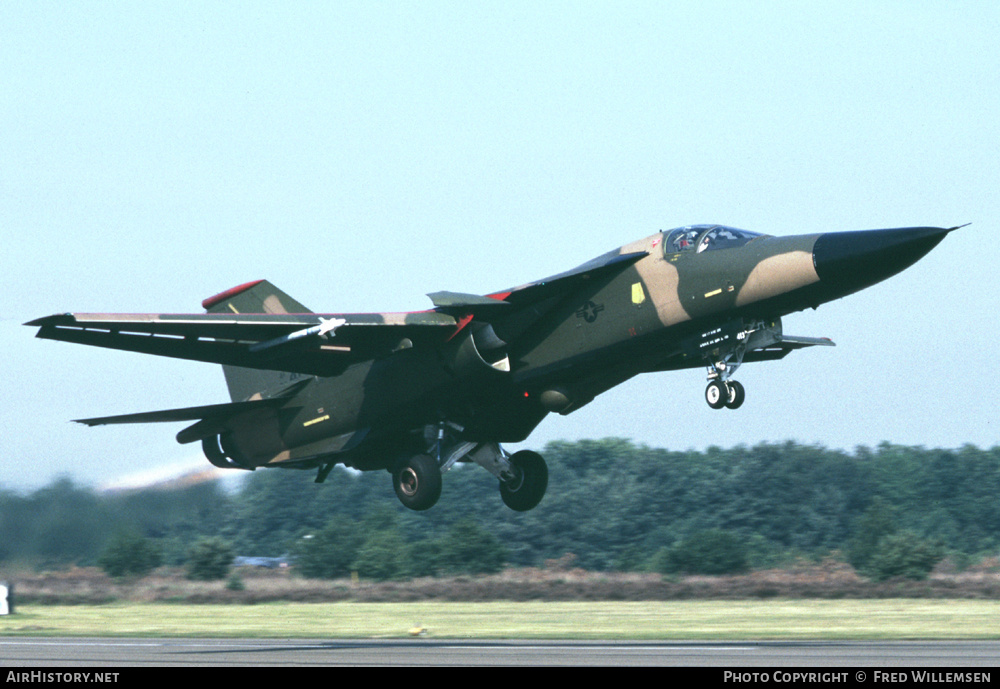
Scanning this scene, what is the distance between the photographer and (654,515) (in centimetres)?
6288

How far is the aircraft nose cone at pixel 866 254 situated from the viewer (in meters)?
18.3

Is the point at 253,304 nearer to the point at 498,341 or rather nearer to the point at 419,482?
the point at 419,482

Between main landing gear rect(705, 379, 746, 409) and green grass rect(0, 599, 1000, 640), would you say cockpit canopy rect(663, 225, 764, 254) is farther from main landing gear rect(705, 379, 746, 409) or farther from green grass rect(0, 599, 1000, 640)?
Answer: green grass rect(0, 599, 1000, 640)

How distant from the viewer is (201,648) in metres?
26.0

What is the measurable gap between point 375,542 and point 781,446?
91.7ft

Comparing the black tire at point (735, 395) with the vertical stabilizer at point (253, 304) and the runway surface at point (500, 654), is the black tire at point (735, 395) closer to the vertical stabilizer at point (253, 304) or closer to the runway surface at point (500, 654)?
the runway surface at point (500, 654)

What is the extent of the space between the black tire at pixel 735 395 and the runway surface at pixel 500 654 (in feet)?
14.4

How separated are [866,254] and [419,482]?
1015 cm

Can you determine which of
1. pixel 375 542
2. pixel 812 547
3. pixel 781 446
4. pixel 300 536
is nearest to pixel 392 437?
pixel 375 542

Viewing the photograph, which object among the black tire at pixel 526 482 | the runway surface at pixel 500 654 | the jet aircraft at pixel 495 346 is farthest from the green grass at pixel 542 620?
the jet aircraft at pixel 495 346

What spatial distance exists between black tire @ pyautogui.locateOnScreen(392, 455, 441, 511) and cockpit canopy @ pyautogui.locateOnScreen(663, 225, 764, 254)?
6838 millimetres

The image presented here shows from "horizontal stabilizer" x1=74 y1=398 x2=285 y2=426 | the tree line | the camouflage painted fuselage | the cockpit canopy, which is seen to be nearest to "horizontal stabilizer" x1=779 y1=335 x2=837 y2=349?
the camouflage painted fuselage

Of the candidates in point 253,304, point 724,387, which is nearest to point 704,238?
point 724,387

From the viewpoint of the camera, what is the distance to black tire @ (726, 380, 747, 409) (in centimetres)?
2021
